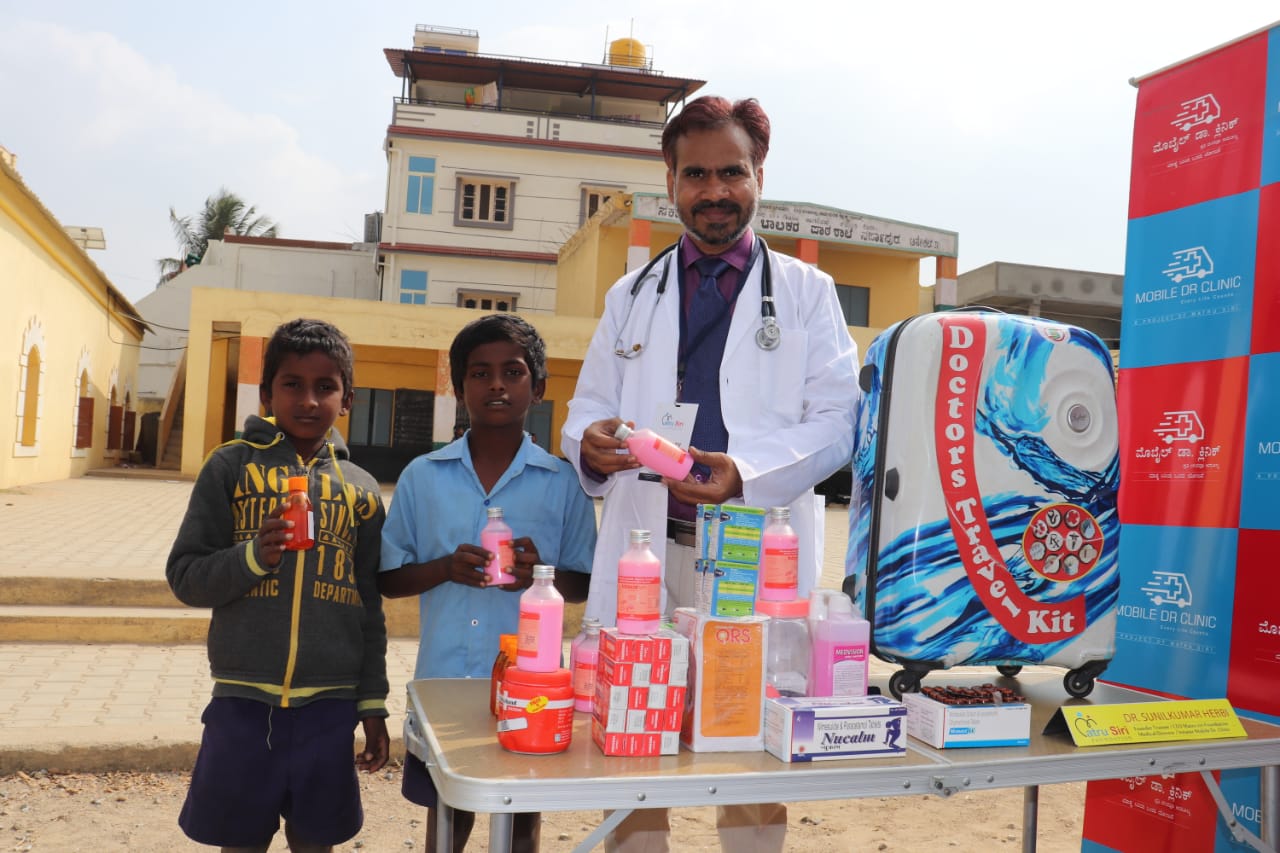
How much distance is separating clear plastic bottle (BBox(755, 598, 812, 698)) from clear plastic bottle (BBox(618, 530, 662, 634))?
0.97ft

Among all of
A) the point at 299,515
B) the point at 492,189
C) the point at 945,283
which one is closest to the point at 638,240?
the point at 945,283

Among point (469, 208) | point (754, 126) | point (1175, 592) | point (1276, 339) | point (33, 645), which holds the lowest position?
point (33, 645)

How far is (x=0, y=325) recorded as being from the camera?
13.2 meters

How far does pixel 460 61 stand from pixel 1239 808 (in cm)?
2808

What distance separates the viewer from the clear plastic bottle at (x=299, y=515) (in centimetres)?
225

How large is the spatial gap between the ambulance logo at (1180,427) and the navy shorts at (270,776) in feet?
8.09

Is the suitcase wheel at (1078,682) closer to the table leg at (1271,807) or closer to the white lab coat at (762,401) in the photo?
the table leg at (1271,807)

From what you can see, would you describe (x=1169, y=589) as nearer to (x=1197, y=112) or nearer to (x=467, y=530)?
(x=1197, y=112)

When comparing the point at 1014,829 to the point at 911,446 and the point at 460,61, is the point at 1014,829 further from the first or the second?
the point at 460,61

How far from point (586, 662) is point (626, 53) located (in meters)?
30.8

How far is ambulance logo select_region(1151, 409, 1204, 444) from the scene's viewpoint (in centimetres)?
286

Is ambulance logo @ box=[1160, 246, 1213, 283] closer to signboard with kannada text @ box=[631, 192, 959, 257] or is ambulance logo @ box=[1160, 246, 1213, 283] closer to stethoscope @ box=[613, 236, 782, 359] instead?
stethoscope @ box=[613, 236, 782, 359]

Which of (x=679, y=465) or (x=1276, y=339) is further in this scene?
(x=1276, y=339)

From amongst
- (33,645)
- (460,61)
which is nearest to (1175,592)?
(33,645)
